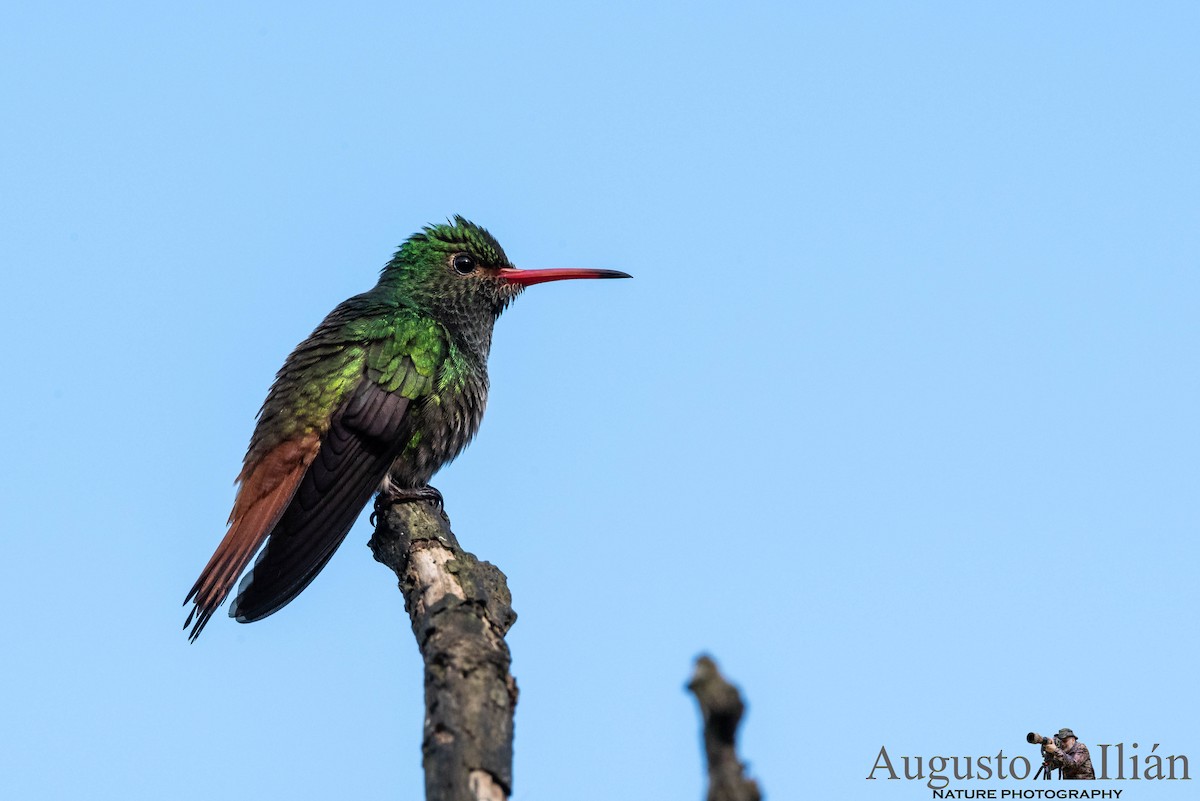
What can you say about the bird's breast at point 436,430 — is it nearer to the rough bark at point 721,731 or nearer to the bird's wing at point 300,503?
the bird's wing at point 300,503

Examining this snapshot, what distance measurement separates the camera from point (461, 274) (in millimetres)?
8727

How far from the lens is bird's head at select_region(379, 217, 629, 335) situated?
854 cm

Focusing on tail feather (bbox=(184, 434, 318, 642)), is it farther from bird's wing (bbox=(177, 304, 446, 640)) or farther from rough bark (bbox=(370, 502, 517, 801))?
rough bark (bbox=(370, 502, 517, 801))

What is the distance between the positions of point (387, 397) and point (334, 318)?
98 cm

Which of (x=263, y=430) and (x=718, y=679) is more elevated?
(x=263, y=430)

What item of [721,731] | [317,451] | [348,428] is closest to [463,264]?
[348,428]

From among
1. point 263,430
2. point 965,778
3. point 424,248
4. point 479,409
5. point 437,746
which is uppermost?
point 424,248

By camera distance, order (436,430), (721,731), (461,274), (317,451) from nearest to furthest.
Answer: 1. (721,731)
2. (317,451)
3. (436,430)
4. (461,274)

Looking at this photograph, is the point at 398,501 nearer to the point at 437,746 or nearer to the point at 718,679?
the point at 437,746

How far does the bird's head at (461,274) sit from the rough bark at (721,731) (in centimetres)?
666

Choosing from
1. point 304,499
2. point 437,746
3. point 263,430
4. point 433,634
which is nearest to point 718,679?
point 437,746

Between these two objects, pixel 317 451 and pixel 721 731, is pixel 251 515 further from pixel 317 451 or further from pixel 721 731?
pixel 721 731

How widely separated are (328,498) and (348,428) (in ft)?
1.74

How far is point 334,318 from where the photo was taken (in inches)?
310
